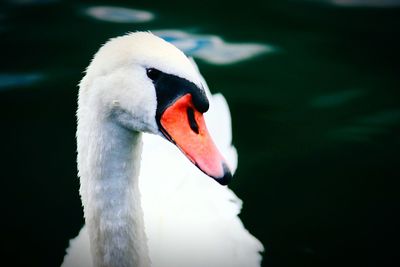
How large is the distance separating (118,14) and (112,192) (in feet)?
12.3

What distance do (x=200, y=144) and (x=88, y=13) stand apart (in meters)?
4.08

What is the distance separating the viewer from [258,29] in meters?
5.73

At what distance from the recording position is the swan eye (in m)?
2.10

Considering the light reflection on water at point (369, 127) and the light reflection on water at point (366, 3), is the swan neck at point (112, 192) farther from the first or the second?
the light reflection on water at point (366, 3)

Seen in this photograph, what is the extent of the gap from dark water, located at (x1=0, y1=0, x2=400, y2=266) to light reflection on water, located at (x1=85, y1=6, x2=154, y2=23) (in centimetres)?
2

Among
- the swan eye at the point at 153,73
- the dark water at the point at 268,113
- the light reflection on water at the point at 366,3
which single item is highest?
the swan eye at the point at 153,73

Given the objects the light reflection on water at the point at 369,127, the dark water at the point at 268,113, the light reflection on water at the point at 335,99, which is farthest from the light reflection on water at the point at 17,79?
the light reflection on water at the point at 369,127

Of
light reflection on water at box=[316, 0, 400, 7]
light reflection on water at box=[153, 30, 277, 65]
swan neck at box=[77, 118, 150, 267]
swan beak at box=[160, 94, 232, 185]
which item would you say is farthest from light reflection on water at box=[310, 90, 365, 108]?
swan beak at box=[160, 94, 232, 185]

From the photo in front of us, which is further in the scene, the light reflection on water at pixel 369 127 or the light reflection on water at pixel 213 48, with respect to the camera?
the light reflection on water at pixel 213 48

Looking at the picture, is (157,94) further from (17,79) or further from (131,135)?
(17,79)

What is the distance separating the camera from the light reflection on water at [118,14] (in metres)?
5.69

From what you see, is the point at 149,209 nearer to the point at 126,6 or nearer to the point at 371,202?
the point at 371,202

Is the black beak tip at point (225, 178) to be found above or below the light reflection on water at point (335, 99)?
above

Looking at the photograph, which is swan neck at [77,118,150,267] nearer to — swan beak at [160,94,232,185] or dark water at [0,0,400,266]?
swan beak at [160,94,232,185]
